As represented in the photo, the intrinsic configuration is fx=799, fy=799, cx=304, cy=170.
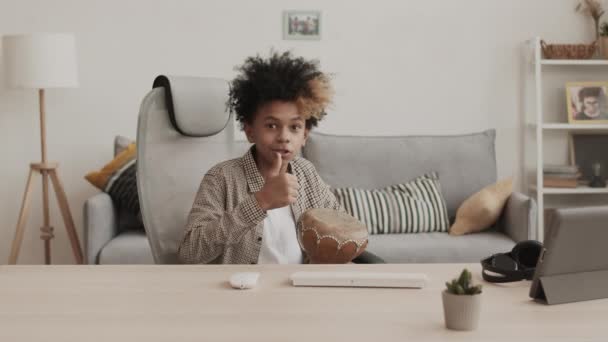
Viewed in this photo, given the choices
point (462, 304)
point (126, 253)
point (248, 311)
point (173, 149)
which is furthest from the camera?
point (126, 253)

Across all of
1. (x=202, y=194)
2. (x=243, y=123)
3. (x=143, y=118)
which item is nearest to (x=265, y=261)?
(x=202, y=194)

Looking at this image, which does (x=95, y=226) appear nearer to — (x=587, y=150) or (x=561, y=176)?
(x=561, y=176)

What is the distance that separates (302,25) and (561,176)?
5.26 ft

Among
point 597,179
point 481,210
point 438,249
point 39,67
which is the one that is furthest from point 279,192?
point 597,179

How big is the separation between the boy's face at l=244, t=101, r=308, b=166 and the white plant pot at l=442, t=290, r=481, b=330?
0.91 m

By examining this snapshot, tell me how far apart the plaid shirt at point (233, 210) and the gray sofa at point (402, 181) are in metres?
1.16

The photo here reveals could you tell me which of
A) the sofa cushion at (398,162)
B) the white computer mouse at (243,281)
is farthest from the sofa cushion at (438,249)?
the white computer mouse at (243,281)

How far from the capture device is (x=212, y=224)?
80.4 inches

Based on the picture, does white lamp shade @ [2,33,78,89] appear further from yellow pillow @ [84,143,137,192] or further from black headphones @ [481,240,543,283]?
black headphones @ [481,240,543,283]

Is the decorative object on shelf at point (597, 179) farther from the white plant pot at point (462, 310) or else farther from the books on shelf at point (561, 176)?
the white plant pot at point (462, 310)

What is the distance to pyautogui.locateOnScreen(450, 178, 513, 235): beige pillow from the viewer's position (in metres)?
3.69

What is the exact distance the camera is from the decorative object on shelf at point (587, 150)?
4.44 metres

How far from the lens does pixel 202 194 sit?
217 centimetres

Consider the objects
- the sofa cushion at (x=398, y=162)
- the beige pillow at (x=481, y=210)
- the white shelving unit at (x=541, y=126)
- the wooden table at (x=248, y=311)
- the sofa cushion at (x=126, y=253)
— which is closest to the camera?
the wooden table at (x=248, y=311)
